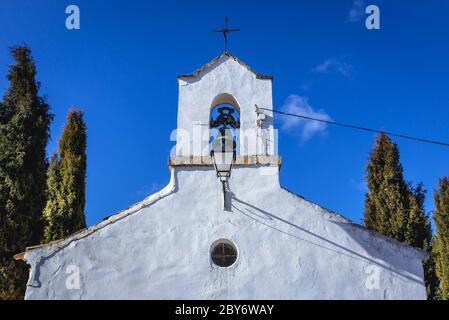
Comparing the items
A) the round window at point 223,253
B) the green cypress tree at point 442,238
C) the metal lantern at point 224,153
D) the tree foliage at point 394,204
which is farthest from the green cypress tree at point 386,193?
the round window at point 223,253

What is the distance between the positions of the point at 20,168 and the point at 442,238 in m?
13.5

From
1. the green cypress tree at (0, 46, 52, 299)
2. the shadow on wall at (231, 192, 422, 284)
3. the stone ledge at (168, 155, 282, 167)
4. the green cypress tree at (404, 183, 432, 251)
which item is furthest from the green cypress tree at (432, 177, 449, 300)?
the green cypress tree at (0, 46, 52, 299)

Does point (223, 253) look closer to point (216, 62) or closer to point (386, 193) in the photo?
point (216, 62)

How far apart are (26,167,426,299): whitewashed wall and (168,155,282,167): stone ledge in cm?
19

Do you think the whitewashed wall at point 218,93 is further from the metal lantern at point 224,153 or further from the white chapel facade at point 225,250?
the metal lantern at point 224,153

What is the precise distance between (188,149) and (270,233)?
197 cm

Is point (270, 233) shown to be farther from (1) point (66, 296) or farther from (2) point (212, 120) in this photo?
(1) point (66, 296)

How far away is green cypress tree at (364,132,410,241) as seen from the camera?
16.0m

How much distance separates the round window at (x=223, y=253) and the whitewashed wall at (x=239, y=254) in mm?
120

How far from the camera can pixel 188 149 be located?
311 inches

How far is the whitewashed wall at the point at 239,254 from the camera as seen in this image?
6.96 m
